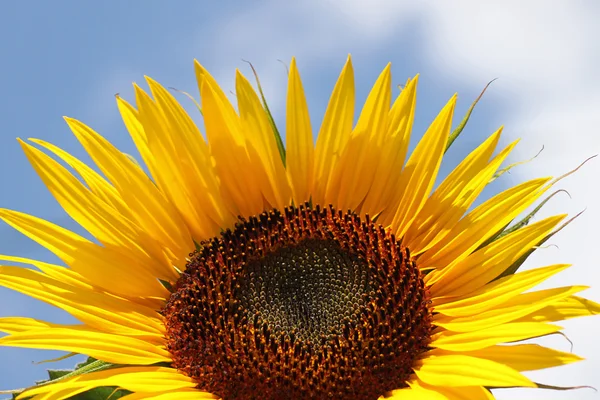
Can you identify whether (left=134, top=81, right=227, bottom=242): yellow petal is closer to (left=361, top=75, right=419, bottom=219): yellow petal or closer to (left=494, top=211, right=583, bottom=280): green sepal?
(left=361, top=75, right=419, bottom=219): yellow petal

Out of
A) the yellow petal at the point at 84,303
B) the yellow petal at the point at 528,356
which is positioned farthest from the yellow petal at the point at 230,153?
the yellow petal at the point at 528,356

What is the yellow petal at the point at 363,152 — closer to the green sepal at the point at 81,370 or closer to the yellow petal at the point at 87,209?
the yellow petal at the point at 87,209

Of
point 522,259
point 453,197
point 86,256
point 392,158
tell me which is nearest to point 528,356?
point 522,259

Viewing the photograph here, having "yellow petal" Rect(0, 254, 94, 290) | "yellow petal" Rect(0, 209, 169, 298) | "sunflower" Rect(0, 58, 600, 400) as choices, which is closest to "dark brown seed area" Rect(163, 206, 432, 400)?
"sunflower" Rect(0, 58, 600, 400)

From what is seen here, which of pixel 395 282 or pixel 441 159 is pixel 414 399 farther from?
pixel 441 159

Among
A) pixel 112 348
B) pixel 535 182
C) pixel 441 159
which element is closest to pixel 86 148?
pixel 112 348

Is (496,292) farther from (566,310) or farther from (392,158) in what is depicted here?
(392,158)
